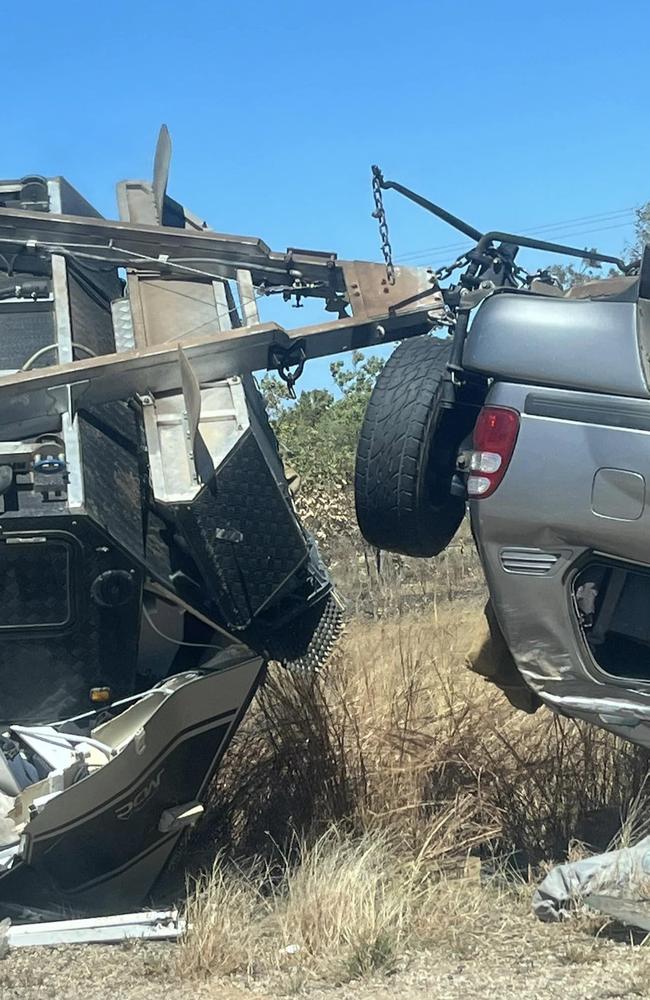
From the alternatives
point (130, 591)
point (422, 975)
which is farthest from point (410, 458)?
point (422, 975)

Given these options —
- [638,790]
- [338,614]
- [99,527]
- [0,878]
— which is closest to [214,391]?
[99,527]

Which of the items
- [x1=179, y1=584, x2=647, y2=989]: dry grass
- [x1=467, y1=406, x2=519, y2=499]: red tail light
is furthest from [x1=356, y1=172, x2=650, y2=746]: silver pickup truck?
[x1=179, y1=584, x2=647, y2=989]: dry grass

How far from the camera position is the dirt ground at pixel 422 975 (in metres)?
4.12

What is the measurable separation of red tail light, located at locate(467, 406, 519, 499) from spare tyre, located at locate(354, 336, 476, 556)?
0.34 m

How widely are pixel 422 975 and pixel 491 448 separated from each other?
6.35 ft

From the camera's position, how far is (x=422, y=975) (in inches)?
171

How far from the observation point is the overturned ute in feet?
16.6

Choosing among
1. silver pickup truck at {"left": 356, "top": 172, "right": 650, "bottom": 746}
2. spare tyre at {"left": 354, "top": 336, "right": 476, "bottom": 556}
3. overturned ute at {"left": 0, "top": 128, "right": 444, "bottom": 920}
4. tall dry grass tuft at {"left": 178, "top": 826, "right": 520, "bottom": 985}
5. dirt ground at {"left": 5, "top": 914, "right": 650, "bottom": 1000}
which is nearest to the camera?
dirt ground at {"left": 5, "top": 914, "right": 650, "bottom": 1000}

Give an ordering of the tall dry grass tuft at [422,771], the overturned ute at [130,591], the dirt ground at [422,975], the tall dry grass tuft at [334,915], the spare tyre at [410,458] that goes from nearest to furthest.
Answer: the dirt ground at [422,975], the tall dry grass tuft at [334,915], the overturned ute at [130,591], the spare tyre at [410,458], the tall dry grass tuft at [422,771]

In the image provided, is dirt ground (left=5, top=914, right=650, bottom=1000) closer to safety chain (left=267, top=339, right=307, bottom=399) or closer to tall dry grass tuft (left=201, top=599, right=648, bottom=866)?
tall dry grass tuft (left=201, top=599, right=648, bottom=866)

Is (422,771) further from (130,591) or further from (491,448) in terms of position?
(491,448)

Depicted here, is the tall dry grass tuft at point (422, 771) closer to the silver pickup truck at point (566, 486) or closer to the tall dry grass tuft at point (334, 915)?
the tall dry grass tuft at point (334, 915)

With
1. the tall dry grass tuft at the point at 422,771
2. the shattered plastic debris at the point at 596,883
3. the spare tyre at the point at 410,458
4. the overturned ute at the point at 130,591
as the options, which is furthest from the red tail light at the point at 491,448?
the tall dry grass tuft at the point at 422,771

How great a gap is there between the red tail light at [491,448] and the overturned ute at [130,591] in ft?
3.24
